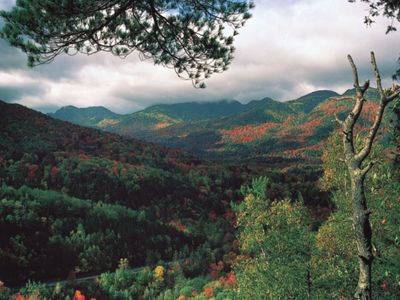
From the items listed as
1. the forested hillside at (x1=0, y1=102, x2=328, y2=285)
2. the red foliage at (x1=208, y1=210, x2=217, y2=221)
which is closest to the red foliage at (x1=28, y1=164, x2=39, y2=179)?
the forested hillside at (x1=0, y1=102, x2=328, y2=285)

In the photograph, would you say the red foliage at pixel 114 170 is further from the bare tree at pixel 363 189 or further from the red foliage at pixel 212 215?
the bare tree at pixel 363 189

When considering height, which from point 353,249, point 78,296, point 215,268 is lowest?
point 215,268

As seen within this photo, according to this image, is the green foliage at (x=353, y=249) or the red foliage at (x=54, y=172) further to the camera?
the red foliage at (x=54, y=172)

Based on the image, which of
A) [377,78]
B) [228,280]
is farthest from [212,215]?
[377,78]

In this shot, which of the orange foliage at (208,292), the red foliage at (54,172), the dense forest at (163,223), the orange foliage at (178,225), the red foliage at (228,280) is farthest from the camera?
the red foliage at (54,172)

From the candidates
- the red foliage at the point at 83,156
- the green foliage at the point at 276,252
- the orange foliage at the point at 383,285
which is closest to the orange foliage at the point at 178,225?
the red foliage at the point at 83,156

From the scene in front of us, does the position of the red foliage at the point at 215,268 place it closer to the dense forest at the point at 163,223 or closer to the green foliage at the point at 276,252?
the dense forest at the point at 163,223

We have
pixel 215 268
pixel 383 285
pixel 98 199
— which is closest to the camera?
pixel 383 285

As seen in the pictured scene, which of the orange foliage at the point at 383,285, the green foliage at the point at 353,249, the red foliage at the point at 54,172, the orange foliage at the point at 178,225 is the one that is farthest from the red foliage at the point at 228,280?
the red foliage at the point at 54,172

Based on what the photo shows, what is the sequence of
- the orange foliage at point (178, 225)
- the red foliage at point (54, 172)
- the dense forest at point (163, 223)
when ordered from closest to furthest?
the dense forest at point (163, 223) → the orange foliage at point (178, 225) → the red foliage at point (54, 172)

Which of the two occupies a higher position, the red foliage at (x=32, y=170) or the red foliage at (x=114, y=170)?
the red foliage at (x=32, y=170)

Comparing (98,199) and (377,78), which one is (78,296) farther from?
(377,78)

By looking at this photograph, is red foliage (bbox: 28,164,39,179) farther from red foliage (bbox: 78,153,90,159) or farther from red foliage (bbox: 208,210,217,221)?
red foliage (bbox: 208,210,217,221)

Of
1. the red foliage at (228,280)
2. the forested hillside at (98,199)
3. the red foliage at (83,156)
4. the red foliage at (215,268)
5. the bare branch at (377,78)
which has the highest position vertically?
the bare branch at (377,78)
